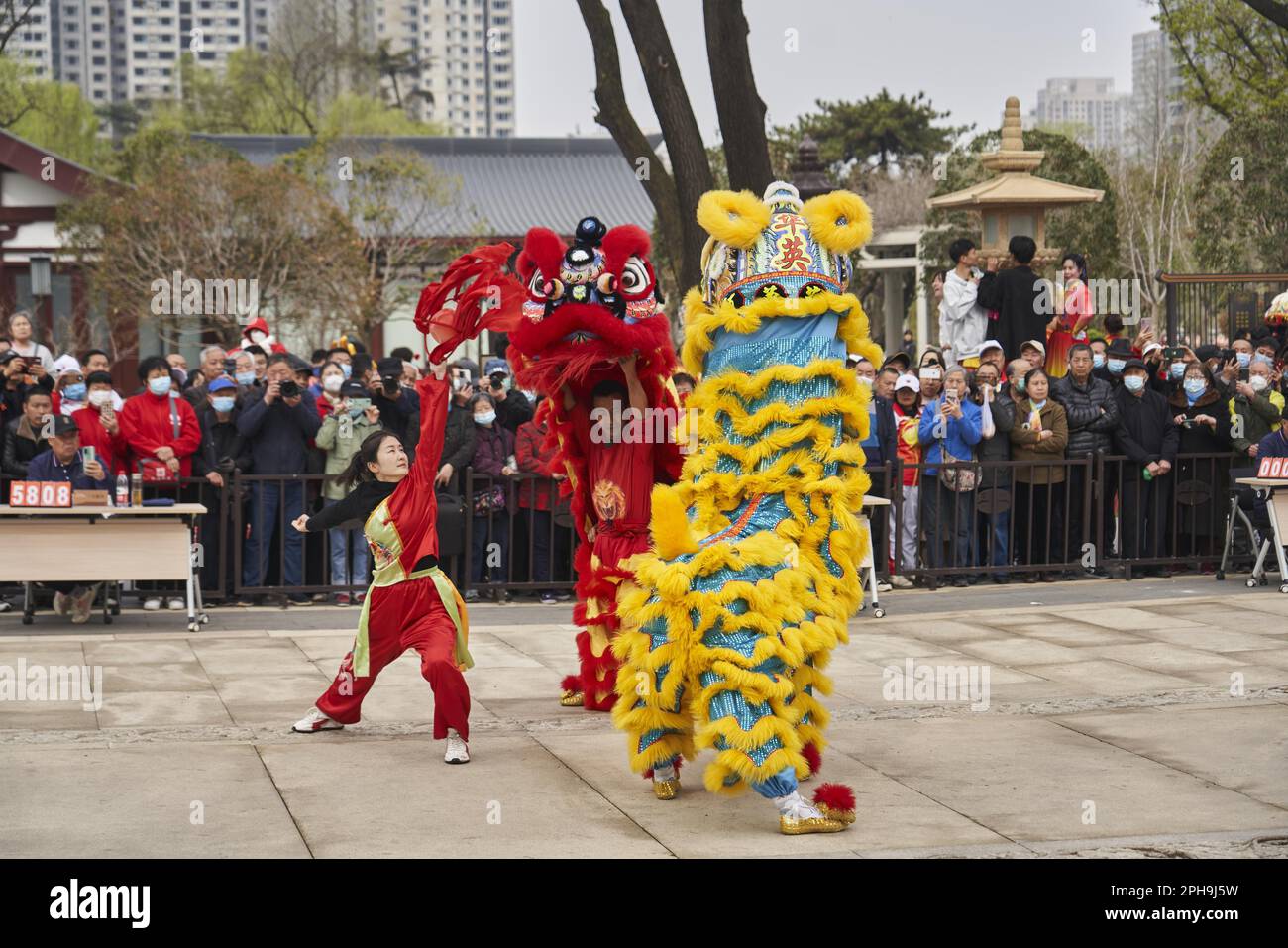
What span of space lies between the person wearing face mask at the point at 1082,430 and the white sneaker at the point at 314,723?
682 cm

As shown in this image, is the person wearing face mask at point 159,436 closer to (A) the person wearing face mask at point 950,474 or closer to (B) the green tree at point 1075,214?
(A) the person wearing face mask at point 950,474

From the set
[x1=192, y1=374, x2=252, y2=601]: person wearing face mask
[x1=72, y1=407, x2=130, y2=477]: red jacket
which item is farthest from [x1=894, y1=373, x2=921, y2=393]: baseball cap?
[x1=72, y1=407, x2=130, y2=477]: red jacket

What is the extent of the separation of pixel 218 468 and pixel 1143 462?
6.91 metres

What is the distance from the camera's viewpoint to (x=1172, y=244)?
34.8m

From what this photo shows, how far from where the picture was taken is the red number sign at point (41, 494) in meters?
11.0

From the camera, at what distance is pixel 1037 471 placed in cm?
1321

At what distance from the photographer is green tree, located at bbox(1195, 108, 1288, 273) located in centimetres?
2498

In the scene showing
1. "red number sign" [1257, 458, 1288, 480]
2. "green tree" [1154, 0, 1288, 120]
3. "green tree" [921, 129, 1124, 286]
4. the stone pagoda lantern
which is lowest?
"red number sign" [1257, 458, 1288, 480]

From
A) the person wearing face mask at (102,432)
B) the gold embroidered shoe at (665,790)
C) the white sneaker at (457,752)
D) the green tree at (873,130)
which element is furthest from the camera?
the green tree at (873,130)

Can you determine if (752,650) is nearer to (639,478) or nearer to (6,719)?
(639,478)

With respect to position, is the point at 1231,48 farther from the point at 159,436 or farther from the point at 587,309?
the point at 587,309

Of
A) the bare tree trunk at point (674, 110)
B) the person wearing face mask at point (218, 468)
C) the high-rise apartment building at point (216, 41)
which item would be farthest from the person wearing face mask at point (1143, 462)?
the high-rise apartment building at point (216, 41)

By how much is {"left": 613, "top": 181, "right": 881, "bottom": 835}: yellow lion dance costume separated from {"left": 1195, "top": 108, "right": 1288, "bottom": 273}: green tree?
19.1 meters

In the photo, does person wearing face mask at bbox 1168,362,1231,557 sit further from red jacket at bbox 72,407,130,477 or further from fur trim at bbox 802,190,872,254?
red jacket at bbox 72,407,130,477
